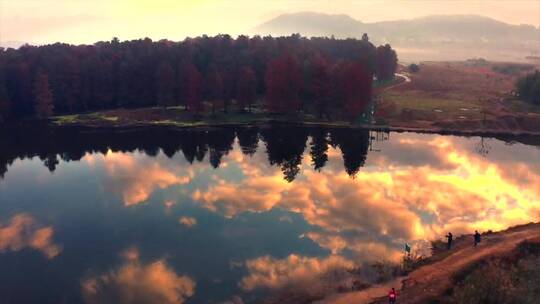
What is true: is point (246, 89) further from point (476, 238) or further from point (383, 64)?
point (476, 238)

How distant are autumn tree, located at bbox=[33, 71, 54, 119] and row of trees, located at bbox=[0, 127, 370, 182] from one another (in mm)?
17244

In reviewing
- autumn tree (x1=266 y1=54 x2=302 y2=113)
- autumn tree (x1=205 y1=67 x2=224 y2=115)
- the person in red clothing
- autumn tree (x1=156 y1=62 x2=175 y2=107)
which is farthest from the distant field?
the person in red clothing

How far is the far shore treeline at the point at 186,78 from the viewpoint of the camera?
137m

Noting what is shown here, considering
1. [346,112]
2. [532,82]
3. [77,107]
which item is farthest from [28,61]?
[532,82]

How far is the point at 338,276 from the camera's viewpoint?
51875mm

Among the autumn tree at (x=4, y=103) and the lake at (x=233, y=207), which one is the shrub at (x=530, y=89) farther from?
the autumn tree at (x=4, y=103)

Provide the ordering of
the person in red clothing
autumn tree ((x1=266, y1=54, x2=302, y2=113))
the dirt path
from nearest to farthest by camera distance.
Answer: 1. the person in red clothing
2. the dirt path
3. autumn tree ((x1=266, y1=54, x2=302, y2=113))

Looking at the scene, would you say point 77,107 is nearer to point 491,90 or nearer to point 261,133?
point 261,133

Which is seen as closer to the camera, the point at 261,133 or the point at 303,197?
the point at 303,197

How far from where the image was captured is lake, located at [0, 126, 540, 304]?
176ft

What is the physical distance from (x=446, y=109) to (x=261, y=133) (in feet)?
198

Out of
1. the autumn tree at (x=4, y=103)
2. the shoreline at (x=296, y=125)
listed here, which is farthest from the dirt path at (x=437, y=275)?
the autumn tree at (x=4, y=103)

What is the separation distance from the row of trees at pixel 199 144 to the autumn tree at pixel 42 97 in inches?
679

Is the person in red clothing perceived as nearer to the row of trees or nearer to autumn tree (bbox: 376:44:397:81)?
the row of trees
